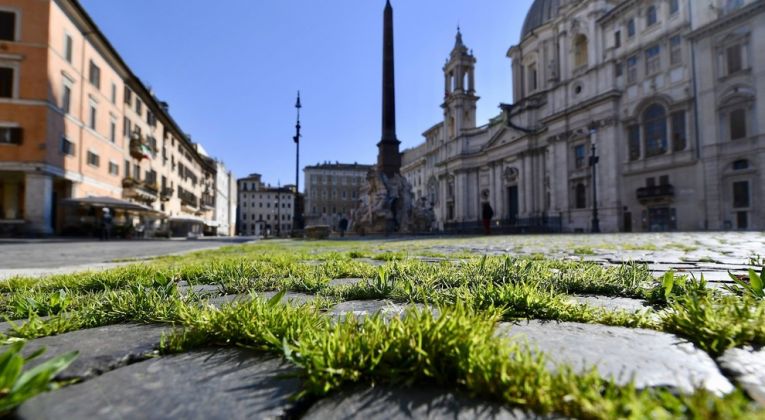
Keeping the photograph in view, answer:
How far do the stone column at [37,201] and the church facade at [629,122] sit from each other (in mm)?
33201

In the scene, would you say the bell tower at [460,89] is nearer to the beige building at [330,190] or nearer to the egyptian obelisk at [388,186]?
the egyptian obelisk at [388,186]

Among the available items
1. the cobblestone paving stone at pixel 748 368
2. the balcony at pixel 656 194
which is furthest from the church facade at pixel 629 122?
the cobblestone paving stone at pixel 748 368

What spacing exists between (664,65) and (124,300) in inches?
1505

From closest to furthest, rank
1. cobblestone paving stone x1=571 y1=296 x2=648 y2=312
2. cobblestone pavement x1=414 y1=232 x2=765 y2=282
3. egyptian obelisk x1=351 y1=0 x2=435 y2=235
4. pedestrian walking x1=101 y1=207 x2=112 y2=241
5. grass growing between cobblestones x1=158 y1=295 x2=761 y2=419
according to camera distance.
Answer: grass growing between cobblestones x1=158 y1=295 x2=761 y2=419, cobblestone paving stone x1=571 y1=296 x2=648 y2=312, cobblestone pavement x1=414 y1=232 x2=765 y2=282, pedestrian walking x1=101 y1=207 x2=112 y2=241, egyptian obelisk x1=351 y1=0 x2=435 y2=235

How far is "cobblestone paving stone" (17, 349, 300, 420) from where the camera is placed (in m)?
0.84

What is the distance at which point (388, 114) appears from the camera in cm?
2614

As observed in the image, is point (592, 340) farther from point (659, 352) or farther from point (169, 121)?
point (169, 121)

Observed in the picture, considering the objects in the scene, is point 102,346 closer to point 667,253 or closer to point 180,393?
point 180,393

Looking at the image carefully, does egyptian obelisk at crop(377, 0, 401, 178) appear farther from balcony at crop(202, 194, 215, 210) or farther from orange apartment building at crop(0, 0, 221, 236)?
balcony at crop(202, 194, 215, 210)

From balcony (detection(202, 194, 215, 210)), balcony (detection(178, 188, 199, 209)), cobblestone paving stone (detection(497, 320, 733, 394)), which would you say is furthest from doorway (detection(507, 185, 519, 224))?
Answer: balcony (detection(202, 194, 215, 210))

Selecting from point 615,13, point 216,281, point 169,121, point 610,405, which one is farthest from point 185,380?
point 169,121

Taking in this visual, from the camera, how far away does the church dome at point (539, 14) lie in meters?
43.7

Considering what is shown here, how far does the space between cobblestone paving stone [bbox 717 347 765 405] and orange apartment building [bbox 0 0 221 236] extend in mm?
24717

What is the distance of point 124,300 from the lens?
1860 mm
